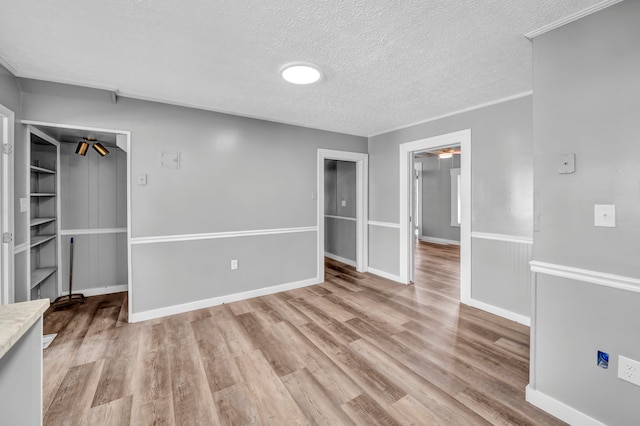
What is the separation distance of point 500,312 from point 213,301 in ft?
11.1

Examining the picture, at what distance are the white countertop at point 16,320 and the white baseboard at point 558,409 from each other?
2612 millimetres

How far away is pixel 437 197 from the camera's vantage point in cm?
784

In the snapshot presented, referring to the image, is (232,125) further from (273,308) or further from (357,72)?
(273,308)

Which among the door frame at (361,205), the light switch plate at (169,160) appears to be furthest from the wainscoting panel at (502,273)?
the light switch plate at (169,160)

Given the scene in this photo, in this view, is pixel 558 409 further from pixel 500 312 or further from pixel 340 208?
pixel 340 208

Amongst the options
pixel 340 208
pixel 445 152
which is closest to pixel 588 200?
pixel 340 208

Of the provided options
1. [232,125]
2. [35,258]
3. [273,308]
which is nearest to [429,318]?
[273,308]

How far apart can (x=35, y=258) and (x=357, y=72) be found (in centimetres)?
438

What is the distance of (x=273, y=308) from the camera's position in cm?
319

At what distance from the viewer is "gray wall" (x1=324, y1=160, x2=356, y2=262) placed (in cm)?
508

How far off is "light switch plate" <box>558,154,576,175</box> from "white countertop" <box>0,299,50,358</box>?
2604 mm

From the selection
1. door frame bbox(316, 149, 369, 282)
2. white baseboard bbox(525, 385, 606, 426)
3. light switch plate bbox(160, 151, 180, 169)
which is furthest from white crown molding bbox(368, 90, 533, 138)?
light switch plate bbox(160, 151, 180, 169)

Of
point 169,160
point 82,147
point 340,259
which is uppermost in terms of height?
point 82,147

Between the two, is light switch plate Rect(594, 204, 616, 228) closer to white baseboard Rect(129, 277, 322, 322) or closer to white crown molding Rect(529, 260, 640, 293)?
white crown molding Rect(529, 260, 640, 293)
